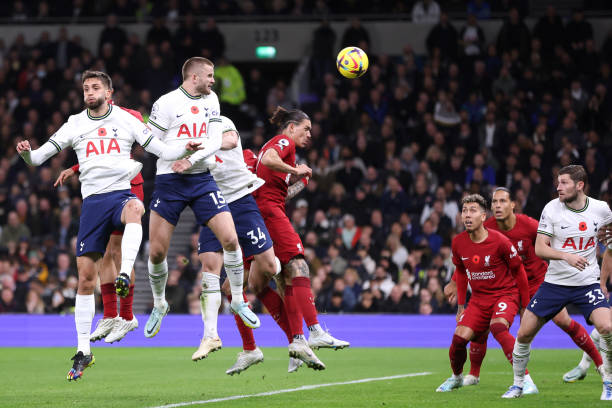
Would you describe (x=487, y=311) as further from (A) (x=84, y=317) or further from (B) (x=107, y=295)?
(A) (x=84, y=317)

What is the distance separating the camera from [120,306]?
9.99m

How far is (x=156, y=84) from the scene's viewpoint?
72.5ft

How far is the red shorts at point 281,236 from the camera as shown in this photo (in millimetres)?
10023

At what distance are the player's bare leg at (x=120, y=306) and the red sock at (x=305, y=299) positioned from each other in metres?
1.61

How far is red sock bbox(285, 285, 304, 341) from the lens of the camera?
9.79m

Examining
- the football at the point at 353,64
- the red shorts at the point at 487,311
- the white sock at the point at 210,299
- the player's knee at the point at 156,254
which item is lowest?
the red shorts at the point at 487,311

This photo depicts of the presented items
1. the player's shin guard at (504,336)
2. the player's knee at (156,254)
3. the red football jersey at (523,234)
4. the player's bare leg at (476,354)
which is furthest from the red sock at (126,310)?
the red football jersey at (523,234)

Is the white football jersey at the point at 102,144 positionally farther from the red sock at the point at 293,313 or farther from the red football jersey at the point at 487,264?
the red football jersey at the point at 487,264

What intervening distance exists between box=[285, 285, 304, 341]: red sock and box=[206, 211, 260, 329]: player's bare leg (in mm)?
553

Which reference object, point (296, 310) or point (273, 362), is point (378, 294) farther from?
point (296, 310)

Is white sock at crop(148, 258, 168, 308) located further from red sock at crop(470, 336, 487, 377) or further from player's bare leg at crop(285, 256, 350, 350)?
red sock at crop(470, 336, 487, 377)

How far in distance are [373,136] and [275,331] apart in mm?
5123

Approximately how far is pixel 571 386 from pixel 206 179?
4743 mm

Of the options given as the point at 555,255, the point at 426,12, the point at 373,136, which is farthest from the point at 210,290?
the point at 426,12
